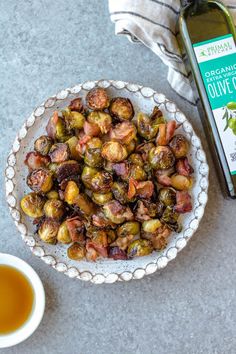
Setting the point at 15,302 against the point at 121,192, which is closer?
the point at 121,192

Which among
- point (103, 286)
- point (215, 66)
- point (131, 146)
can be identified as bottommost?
point (103, 286)

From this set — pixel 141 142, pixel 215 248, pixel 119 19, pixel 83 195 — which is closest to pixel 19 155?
pixel 83 195

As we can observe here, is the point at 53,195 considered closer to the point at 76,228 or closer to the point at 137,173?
the point at 76,228

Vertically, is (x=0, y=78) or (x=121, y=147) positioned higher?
(x=0, y=78)

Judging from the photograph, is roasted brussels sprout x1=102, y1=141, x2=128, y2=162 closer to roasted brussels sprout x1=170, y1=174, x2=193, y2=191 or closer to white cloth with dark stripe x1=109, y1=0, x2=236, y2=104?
roasted brussels sprout x1=170, y1=174, x2=193, y2=191

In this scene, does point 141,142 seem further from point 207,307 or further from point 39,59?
point 207,307

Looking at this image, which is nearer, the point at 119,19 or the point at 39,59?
the point at 119,19

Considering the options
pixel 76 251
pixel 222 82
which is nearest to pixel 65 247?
pixel 76 251
